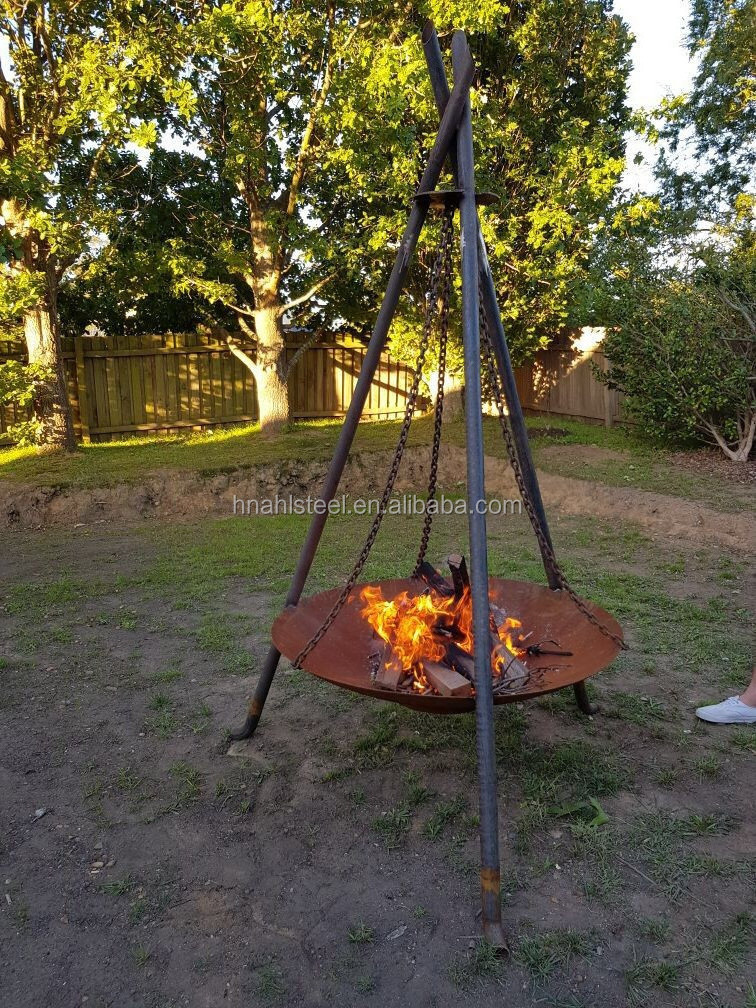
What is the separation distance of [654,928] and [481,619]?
1131 mm

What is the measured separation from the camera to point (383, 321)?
3.25 metres

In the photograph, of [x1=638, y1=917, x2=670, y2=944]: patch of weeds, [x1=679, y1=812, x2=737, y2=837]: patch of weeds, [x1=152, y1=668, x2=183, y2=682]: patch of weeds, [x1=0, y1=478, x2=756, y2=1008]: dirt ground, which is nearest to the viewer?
[x1=0, y1=478, x2=756, y2=1008]: dirt ground

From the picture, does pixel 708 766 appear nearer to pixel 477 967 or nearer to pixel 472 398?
pixel 477 967

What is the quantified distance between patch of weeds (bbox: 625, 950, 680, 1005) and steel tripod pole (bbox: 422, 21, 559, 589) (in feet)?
5.30

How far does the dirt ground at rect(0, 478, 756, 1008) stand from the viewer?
2.21m

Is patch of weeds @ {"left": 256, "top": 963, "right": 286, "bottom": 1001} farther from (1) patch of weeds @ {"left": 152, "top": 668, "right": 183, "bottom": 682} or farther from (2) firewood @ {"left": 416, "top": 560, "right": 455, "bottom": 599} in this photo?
(1) patch of weeds @ {"left": 152, "top": 668, "right": 183, "bottom": 682}

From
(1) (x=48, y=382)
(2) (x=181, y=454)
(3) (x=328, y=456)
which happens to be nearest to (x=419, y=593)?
(3) (x=328, y=456)

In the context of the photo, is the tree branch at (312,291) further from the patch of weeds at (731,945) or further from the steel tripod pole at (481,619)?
the patch of weeds at (731,945)

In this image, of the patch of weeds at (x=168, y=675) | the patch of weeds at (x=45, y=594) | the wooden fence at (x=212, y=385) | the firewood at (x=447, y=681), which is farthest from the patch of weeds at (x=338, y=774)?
the wooden fence at (x=212, y=385)

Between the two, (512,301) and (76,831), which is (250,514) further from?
(76,831)

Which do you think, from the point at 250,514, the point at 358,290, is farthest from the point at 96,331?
the point at 250,514

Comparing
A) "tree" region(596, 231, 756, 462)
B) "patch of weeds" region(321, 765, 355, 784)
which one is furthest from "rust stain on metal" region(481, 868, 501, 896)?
"tree" region(596, 231, 756, 462)

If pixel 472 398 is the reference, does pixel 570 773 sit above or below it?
below

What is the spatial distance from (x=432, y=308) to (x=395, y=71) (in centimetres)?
572
